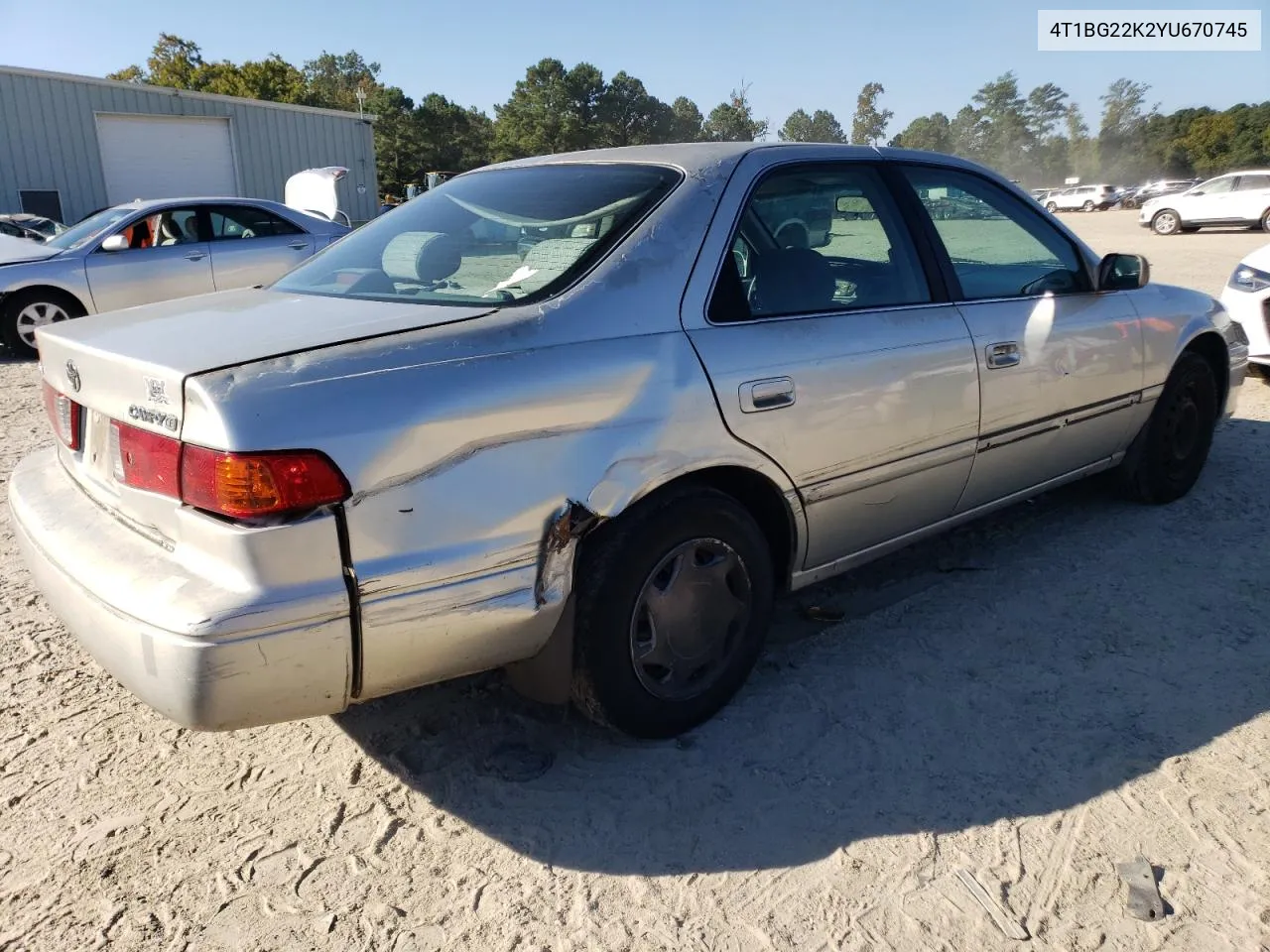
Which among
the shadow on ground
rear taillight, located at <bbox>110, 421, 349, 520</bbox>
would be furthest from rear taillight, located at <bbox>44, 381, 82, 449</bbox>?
the shadow on ground

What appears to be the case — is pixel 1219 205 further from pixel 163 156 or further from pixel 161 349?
pixel 161 349

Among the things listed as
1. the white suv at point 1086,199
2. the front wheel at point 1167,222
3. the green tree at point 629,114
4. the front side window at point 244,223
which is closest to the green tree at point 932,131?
the green tree at point 629,114

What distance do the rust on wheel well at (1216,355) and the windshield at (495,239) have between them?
3038mm

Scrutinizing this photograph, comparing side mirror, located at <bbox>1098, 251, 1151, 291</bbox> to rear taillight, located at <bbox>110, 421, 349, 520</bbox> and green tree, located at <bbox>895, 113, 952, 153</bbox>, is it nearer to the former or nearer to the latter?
rear taillight, located at <bbox>110, 421, 349, 520</bbox>

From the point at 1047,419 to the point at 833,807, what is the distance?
6.17 ft

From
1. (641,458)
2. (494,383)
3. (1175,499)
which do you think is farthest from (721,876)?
(1175,499)

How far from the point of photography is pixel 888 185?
3232 millimetres

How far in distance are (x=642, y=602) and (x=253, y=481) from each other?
106 centimetres

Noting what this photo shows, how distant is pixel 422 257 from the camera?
2832mm

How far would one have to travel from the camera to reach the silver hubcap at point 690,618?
100 inches

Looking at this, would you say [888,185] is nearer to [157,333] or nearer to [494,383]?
[494,383]

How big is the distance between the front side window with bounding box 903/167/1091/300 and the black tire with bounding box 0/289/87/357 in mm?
7978

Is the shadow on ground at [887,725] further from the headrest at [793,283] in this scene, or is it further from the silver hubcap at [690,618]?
the headrest at [793,283]

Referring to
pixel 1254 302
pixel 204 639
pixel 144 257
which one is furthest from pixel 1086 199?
pixel 204 639
